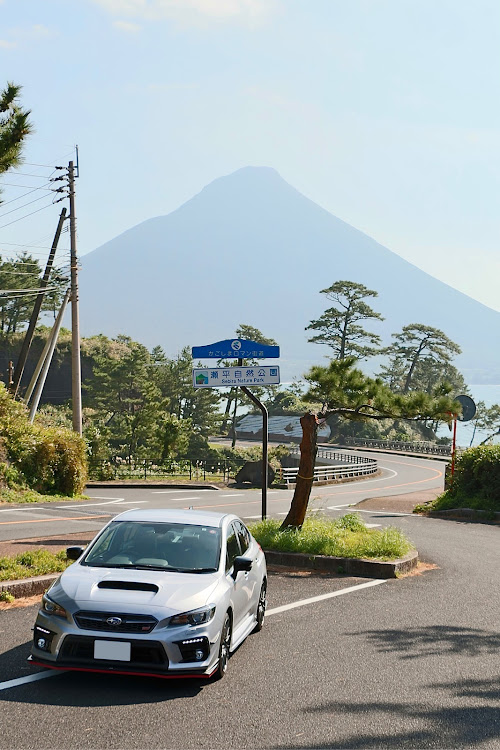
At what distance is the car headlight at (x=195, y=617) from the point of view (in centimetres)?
646

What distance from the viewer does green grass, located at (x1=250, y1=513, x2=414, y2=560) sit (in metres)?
13.5

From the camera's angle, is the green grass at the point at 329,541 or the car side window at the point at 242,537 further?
the green grass at the point at 329,541

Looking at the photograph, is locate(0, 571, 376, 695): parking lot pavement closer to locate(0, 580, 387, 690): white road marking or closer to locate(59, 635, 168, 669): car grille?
locate(0, 580, 387, 690): white road marking

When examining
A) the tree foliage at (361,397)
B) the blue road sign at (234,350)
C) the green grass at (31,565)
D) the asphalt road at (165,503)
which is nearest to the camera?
the green grass at (31,565)

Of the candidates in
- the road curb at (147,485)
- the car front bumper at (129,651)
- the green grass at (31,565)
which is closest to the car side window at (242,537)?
the car front bumper at (129,651)

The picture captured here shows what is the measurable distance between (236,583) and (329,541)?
6459 millimetres

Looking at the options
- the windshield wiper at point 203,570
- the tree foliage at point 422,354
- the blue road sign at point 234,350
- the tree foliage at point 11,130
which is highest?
the tree foliage at point 422,354

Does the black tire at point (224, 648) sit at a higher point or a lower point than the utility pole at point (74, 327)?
lower

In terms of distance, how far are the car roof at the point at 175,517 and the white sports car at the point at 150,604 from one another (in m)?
0.03

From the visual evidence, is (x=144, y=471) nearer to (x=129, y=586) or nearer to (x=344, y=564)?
(x=344, y=564)

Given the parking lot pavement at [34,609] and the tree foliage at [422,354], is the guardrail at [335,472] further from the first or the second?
the tree foliage at [422,354]

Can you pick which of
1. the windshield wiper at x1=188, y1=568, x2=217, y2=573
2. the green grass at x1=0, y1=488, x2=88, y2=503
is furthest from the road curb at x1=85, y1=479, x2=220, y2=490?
the windshield wiper at x1=188, y1=568, x2=217, y2=573

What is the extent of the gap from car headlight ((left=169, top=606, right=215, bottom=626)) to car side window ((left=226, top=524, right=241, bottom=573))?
0.92 metres

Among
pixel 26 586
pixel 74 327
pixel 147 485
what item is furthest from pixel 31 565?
pixel 147 485
